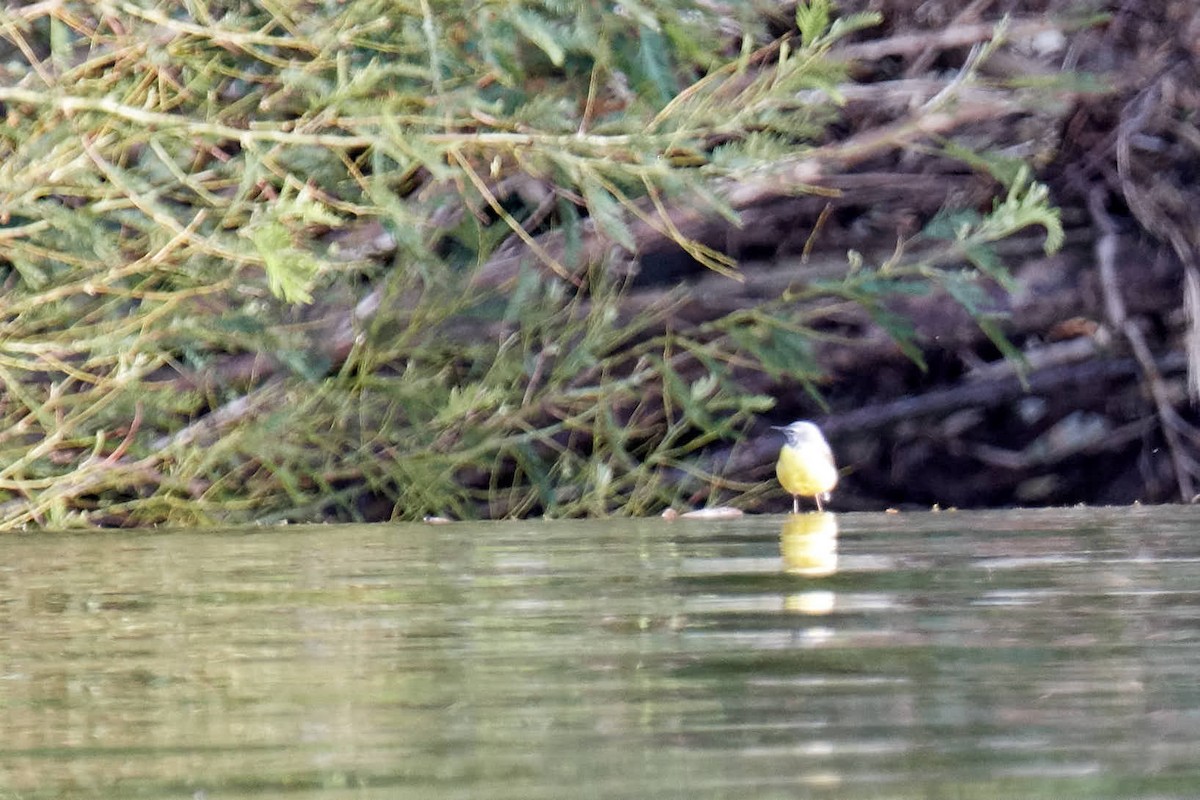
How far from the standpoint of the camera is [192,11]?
9.60 feet

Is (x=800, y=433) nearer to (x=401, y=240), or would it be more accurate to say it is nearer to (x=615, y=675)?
(x=401, y=240)

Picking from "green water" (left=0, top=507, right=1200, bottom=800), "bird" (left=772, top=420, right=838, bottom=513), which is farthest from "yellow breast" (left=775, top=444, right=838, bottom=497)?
"green water" (left=0, top=507, right=1200, bottom=800)

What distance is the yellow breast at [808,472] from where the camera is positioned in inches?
171

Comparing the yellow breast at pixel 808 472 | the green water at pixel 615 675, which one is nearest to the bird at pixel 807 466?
the yellow breast at pixel 808 472

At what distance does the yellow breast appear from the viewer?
434 cm

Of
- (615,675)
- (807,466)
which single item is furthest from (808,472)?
(615,675)

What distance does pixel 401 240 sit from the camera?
3316 millimetres

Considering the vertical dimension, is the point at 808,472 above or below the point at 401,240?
below

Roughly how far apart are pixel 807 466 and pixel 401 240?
1364 mm

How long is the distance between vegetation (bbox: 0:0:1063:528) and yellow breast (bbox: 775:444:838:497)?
0.13 meters

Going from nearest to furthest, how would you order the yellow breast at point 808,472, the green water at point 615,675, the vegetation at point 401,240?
1. the green water at point 615,675
2. the vegetation at point 401,240
3. the yellow breast at point 808,472

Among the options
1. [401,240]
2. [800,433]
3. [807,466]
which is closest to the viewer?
[401,240]

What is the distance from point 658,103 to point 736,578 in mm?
1204

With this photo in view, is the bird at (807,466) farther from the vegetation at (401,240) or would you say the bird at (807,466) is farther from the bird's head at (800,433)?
the vegetation at (401,240)
